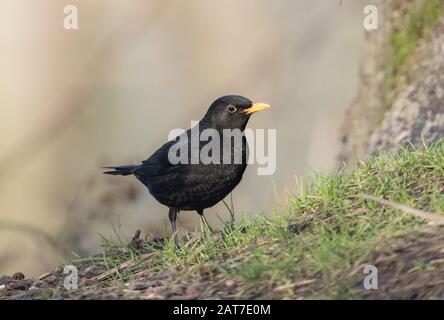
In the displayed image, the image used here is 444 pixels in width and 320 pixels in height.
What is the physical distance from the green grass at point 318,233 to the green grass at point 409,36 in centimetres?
224

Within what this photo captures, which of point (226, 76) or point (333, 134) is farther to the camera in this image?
point (226, 76)

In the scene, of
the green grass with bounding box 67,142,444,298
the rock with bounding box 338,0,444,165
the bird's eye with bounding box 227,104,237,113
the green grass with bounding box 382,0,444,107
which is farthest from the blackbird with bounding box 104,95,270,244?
the green grass with bounding box 382,0,444,107

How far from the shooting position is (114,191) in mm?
8086

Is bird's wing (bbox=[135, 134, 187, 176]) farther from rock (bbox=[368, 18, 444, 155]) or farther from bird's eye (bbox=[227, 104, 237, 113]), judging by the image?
rock (bbox=[368, 18, 444, 155])

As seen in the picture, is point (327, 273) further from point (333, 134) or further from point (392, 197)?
point (333, 134)

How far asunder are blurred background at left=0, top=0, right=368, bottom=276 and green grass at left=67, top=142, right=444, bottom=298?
3720 mm

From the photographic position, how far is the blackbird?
5.54 m

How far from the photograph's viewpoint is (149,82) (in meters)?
9.66

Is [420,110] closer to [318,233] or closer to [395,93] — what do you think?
[395,93]

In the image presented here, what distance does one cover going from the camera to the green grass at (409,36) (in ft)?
22.5

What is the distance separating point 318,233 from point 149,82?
5749mm

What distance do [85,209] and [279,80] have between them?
2.76 m

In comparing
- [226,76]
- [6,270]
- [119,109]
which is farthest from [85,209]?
[226,76]

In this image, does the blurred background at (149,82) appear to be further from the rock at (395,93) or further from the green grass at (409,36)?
the green grass at (409,36)
